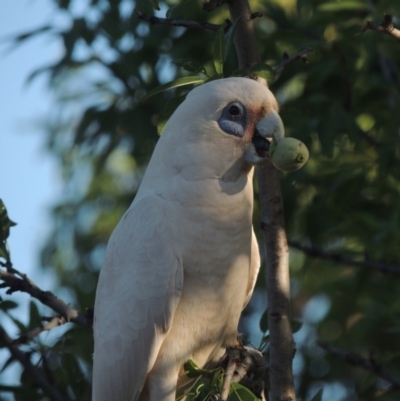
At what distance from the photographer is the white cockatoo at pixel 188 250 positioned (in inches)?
118

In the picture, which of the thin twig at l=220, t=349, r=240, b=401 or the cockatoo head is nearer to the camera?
the thin twig at l=220, t=349, r=240, b=401

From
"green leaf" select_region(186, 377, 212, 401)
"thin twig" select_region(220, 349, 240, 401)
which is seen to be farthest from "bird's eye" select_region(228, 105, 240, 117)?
"green leaf" select_region(186, 377, 212, 401)

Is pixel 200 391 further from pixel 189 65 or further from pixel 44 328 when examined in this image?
pixel 189 65

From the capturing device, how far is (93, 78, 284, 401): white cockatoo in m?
2.99

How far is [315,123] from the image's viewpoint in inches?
169

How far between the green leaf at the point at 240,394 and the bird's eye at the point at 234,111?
1.04 metres

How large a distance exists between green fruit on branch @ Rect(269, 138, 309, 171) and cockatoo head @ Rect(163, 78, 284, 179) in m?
0.23

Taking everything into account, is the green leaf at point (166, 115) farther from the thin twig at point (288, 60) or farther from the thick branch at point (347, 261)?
the thick branch at point (347, 261)

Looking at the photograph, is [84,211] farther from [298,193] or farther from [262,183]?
[262,183]

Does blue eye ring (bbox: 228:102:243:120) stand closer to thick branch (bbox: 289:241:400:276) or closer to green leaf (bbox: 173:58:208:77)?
green leaf (bbox: 173:58:208:77)

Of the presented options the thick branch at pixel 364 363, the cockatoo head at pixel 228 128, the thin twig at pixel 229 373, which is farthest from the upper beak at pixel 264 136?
the thick branch at pixel 364 363

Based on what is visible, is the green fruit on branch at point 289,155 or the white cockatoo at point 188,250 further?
the white cockatoo at point 188,250

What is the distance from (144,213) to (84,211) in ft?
13.5

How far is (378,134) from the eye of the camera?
193 inches
